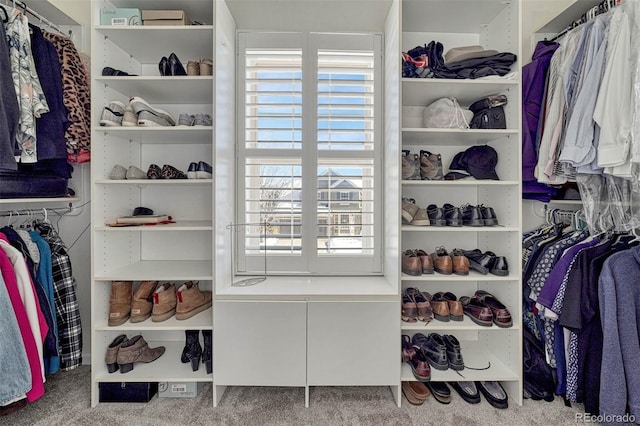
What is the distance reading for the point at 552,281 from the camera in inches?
59.8

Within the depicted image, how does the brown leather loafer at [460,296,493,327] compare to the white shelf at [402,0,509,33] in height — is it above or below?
below

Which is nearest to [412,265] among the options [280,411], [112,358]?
[280,411]

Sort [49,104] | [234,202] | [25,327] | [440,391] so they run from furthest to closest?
[234,202] → [440,391] → [49,104] → [25,327]

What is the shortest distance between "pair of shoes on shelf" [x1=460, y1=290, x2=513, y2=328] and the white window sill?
0.46m

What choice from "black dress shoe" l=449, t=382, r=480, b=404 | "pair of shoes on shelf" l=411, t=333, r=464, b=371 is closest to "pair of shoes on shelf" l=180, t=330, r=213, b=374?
"pair of shoes on shelf" l=411, t=333, r=464, b=371

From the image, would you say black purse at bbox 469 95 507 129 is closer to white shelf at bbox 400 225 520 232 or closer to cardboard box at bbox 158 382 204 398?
white shelf at bbox 400 225 520 232

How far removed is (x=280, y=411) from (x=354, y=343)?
49 cm

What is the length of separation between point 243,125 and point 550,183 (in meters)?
1.69

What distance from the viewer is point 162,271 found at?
1.72 metres

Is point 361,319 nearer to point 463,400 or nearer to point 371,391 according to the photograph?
point 371,391

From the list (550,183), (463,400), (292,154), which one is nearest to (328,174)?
(292,154)

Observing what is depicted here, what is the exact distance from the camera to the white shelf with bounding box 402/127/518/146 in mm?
1615

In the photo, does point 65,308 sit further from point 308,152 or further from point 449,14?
point 449,14

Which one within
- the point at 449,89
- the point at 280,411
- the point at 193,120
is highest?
the point at 449,89
